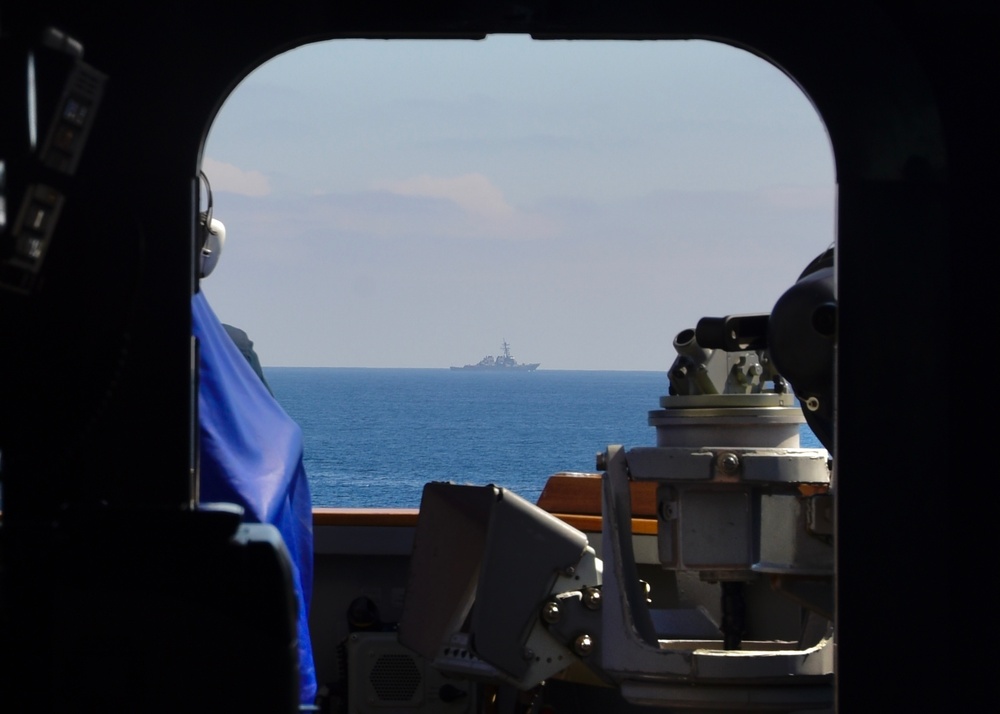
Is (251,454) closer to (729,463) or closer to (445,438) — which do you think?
(729,463)

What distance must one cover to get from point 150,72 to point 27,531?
0.63 m

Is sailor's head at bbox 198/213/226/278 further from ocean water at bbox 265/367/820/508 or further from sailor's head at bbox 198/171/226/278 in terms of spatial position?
ocean water at bbox 265/367/820/508

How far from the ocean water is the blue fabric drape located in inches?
902

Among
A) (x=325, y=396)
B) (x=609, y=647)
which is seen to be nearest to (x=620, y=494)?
(x=609, y=647)

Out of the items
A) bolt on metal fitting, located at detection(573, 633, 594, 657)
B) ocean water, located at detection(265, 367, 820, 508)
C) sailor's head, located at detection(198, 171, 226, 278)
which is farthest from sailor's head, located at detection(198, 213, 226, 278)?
ocean water, located at detection(265, 367, 820, 508)

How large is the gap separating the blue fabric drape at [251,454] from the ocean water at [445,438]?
75.1 ft

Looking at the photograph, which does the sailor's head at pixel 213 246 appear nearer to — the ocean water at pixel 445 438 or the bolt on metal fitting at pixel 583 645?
the bolt on metal fitting at pixel 583 645

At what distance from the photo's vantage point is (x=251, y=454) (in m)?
3.47

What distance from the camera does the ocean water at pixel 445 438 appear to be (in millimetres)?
47719

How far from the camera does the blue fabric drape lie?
328cm

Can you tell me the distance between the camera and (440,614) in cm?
358

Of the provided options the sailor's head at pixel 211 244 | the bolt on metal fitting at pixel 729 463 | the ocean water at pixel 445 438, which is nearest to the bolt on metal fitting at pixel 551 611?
the bolt on metal fitting at pixel 729 463

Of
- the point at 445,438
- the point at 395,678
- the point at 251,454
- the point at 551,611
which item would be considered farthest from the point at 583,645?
the point at 445,438

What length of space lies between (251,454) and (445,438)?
232 ft
